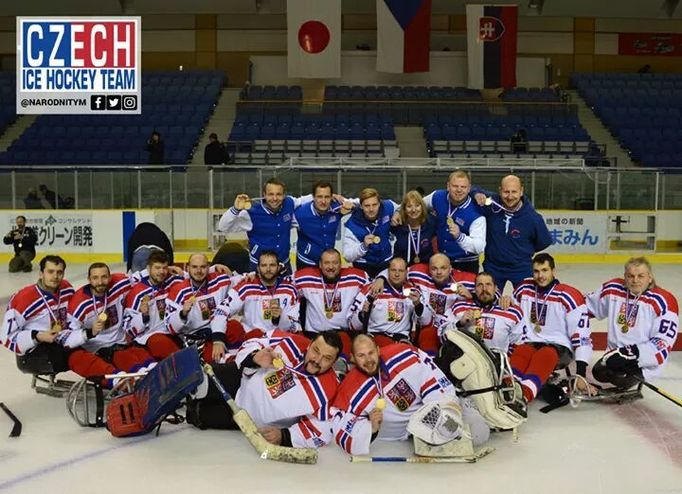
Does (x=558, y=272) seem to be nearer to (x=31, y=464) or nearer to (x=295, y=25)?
(x=31, y=464)

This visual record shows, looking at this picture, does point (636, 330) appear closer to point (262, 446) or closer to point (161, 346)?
point (262, 446)

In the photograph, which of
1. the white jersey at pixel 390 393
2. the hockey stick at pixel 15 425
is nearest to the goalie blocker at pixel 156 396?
the hockey stick at pixel 15 425

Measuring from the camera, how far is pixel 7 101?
67.1ft

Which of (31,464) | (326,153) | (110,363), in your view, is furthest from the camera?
(326,153)

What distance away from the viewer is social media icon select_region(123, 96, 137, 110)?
32.4 ft

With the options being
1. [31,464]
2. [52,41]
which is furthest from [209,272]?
[52,41]

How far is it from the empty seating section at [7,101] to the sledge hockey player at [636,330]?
17.5 metres

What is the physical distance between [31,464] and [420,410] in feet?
6.49

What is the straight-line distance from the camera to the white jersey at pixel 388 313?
18.7ft

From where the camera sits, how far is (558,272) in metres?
12.1

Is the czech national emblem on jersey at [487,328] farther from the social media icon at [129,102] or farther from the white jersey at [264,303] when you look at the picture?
the social media icon at [129,102]

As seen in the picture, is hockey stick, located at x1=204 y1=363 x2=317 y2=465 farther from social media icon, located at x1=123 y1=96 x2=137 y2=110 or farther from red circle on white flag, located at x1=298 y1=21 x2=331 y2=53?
red circle on white flag, located at x1=298 y1=21 x2=331 y2=53

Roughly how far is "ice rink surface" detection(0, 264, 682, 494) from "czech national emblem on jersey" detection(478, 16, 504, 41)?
635 inches

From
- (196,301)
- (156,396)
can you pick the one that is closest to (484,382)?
(156,396)
